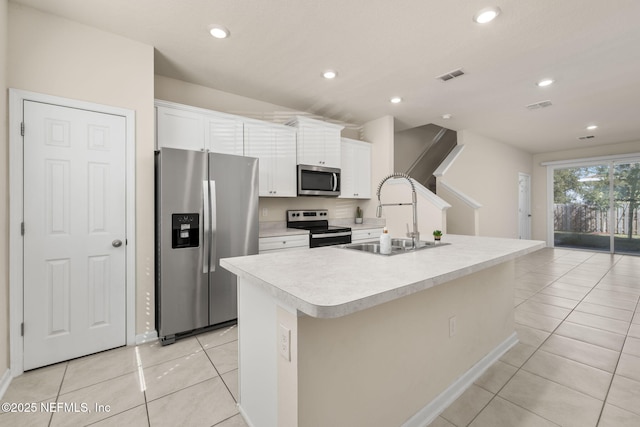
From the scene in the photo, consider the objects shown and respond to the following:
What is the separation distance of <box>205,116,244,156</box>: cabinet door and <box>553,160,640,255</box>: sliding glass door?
29.3 feet

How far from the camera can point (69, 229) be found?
221 cm

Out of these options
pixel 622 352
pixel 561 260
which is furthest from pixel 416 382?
pixel 561 260

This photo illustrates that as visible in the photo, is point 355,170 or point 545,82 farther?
point 355,170

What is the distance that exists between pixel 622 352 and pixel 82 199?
15.3ft

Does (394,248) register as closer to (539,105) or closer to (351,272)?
(351,272)

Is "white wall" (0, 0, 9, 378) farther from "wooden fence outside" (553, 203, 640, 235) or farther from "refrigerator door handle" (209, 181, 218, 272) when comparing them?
"wooden fence outside" (553, 203, 640, 235)

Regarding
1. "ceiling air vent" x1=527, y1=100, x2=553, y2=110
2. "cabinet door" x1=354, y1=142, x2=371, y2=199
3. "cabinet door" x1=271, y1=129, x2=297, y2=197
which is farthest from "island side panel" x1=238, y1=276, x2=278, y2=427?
"ceiling air vent" x1=527, y1=100, x2=553, y2=110

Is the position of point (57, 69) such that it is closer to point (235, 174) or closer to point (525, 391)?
point (235, 174)

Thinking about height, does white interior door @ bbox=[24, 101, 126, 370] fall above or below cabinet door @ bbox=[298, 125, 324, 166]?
below

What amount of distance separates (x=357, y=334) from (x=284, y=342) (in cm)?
35

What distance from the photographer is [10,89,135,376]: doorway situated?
6.70 feet

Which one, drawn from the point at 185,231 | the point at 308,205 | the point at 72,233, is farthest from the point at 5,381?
the point at 308,205

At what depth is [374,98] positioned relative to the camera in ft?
12.6

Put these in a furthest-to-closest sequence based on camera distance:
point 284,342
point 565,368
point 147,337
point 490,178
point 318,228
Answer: point 490,178, point 318,228, point 147,337, point 565,368, point 284,342
